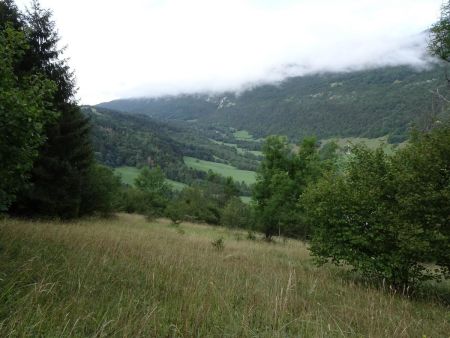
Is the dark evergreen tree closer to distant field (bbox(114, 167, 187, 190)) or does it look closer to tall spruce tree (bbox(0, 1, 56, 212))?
tall spruce tree (bbox(0, 1, 56, 212))

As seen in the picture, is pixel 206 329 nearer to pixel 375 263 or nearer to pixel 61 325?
pixel 61 325

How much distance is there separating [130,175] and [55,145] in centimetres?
10133

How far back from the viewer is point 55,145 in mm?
16500

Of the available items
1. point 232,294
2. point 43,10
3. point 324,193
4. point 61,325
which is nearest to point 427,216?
point 324,193

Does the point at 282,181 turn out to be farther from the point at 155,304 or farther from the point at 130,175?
the point at 130,175

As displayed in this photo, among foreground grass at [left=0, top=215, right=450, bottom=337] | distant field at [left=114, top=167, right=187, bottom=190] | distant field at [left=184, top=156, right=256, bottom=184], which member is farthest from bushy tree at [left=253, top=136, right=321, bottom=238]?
distant field at [left=184, top=156, right=256, bottom=184]

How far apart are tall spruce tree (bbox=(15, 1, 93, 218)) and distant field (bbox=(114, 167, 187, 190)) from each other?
87613 mm

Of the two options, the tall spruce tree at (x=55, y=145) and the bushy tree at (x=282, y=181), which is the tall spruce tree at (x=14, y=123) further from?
the bushy tree at (x=282, y=181)

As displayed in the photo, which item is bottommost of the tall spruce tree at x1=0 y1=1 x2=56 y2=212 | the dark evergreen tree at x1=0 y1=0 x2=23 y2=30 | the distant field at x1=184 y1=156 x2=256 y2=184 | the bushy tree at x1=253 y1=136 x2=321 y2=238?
the distant field at x1=184 y1=156 x2=256 y2=184

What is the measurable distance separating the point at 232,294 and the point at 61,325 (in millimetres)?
2504

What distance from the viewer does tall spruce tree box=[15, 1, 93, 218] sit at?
15.0 meters

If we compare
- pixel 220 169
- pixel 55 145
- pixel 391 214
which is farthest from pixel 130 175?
pixel 391 214

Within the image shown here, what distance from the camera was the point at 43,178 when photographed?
1585cm

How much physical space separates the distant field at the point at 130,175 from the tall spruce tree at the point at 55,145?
8761 cm
